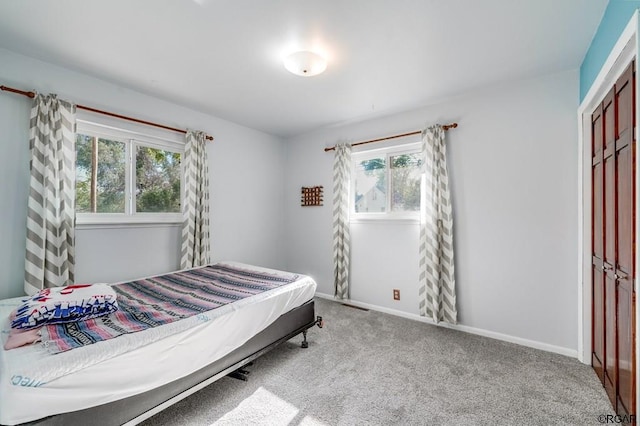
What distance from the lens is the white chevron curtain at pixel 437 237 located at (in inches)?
116

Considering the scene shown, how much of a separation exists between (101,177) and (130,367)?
7.00 feet

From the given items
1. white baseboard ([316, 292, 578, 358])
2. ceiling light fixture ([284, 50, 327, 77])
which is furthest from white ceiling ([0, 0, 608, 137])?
white baseboard ([316, 292, 578, 358])

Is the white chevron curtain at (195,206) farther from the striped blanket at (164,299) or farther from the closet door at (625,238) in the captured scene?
the closet door at (625,238)

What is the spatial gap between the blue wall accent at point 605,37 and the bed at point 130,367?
8.92ft

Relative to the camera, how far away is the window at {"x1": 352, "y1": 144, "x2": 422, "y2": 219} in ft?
11.1

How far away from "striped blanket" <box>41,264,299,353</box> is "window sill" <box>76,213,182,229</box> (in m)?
0.63

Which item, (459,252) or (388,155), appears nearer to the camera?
(459,252)

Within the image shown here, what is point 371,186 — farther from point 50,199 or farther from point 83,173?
point 50,199

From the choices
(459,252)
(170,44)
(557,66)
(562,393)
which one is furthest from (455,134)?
(170,44)

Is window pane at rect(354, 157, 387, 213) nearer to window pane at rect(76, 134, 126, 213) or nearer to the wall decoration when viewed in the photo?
the wall decoration

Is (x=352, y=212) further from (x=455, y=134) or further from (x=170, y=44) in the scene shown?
(x=170, y=44)

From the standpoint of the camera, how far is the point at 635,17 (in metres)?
1.27

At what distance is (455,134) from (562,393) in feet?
7.85

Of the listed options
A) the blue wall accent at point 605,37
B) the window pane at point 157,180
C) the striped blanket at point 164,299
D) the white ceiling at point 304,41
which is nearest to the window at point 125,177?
the window pane at point 157,180
